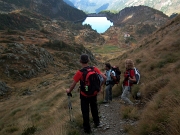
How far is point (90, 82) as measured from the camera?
5.79 m

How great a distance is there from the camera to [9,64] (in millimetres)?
43969

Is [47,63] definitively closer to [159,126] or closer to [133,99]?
[133,99]

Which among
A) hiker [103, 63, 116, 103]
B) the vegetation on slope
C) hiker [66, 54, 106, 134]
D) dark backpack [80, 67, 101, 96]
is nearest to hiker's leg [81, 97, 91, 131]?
hiker [66, 54, 106, 134]

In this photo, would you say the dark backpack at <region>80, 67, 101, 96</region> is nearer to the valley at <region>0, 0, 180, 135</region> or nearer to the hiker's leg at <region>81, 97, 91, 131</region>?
the hiker's leg at <region>81, 97, 91, 131</region>

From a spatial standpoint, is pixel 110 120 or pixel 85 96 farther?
pixel 110 120

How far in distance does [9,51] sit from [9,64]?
20.8ft

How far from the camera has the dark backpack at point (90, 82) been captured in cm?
577

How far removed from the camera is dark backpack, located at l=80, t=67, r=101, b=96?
18.9 feet

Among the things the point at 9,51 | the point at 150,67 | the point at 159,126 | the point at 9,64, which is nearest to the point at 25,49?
the point at 9,51

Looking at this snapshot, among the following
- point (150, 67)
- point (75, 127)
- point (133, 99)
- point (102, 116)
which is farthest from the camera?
point (150, 67)

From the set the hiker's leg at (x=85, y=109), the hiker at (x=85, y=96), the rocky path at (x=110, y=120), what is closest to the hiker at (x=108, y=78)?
the rocky path at (x=110, y=120)

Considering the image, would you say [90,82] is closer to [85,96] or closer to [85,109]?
[85,96]

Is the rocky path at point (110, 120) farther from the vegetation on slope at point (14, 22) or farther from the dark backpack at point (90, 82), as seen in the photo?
the vegetation on slope at point (14, 22)

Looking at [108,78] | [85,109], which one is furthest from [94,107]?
[108,78]
